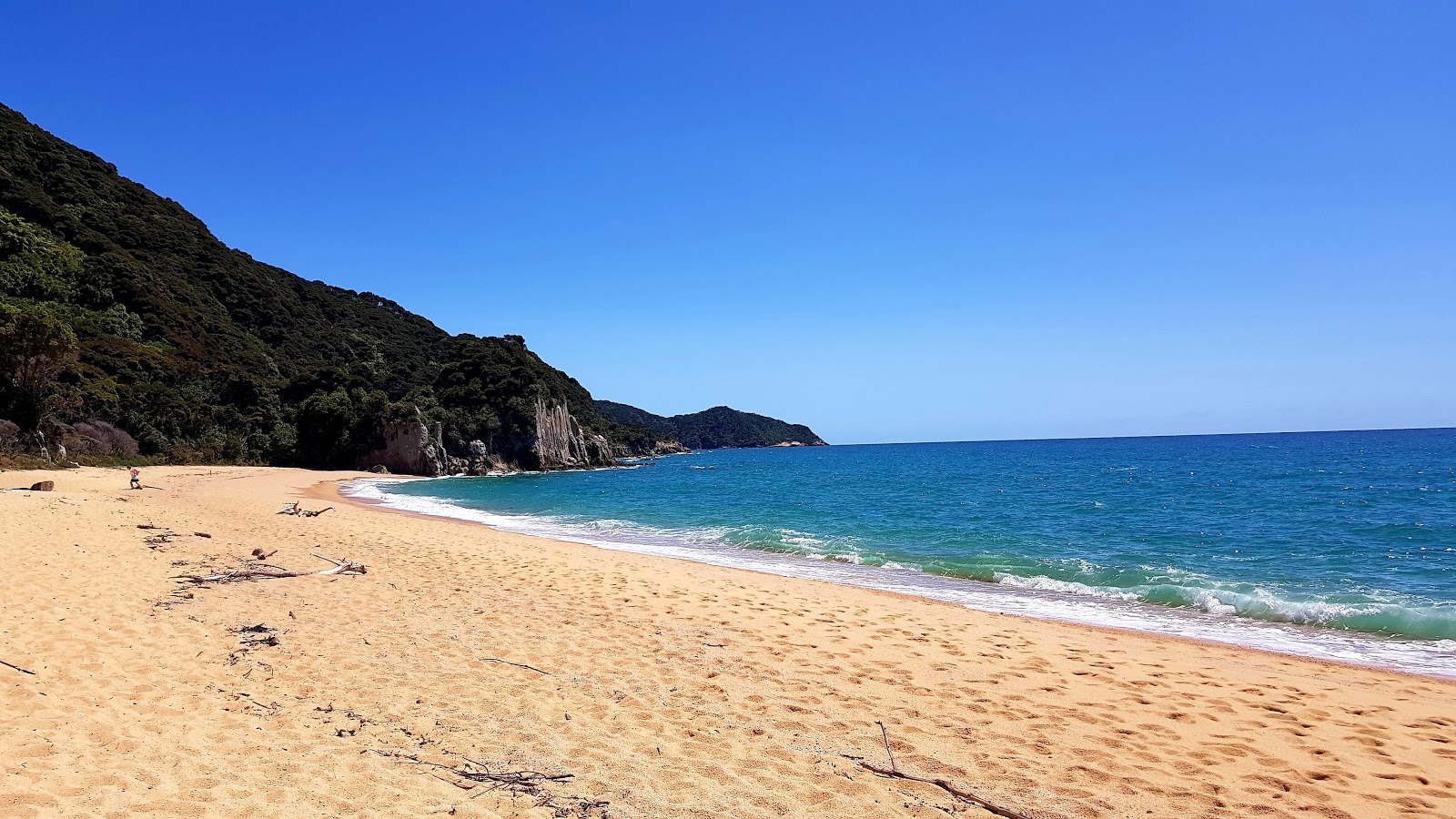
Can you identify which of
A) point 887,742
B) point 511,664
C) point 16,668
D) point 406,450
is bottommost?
point 887,742

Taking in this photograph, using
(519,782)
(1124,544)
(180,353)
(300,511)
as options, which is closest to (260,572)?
(519,782)

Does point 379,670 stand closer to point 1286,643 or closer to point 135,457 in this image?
point 1286,643

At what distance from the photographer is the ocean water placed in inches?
411

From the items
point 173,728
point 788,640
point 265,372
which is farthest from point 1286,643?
point 265,372

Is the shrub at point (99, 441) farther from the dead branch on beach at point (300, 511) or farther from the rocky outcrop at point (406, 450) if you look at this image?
the dead branch on beach at point (300, 511)

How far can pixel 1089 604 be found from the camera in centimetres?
1170

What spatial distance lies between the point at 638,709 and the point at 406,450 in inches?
2463

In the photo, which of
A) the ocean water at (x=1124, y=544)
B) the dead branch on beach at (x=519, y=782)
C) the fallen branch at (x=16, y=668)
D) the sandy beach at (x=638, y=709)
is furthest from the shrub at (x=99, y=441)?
Result: the dead branch on beach at (x=519, y=782)

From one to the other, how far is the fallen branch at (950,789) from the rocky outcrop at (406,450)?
63.0 metres

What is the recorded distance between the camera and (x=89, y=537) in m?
11.8

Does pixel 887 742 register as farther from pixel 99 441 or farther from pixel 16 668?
pixel 99 441

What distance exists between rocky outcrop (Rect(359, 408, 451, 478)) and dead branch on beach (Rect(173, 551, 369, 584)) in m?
53.2

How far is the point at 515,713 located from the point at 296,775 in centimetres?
162

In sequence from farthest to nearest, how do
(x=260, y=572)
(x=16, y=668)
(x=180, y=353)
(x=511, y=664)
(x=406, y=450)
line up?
(x=406, y=450) → (x=180, y=353) → (x=260, y=572) → (x=511, y=664) → (x=16, y=668)
